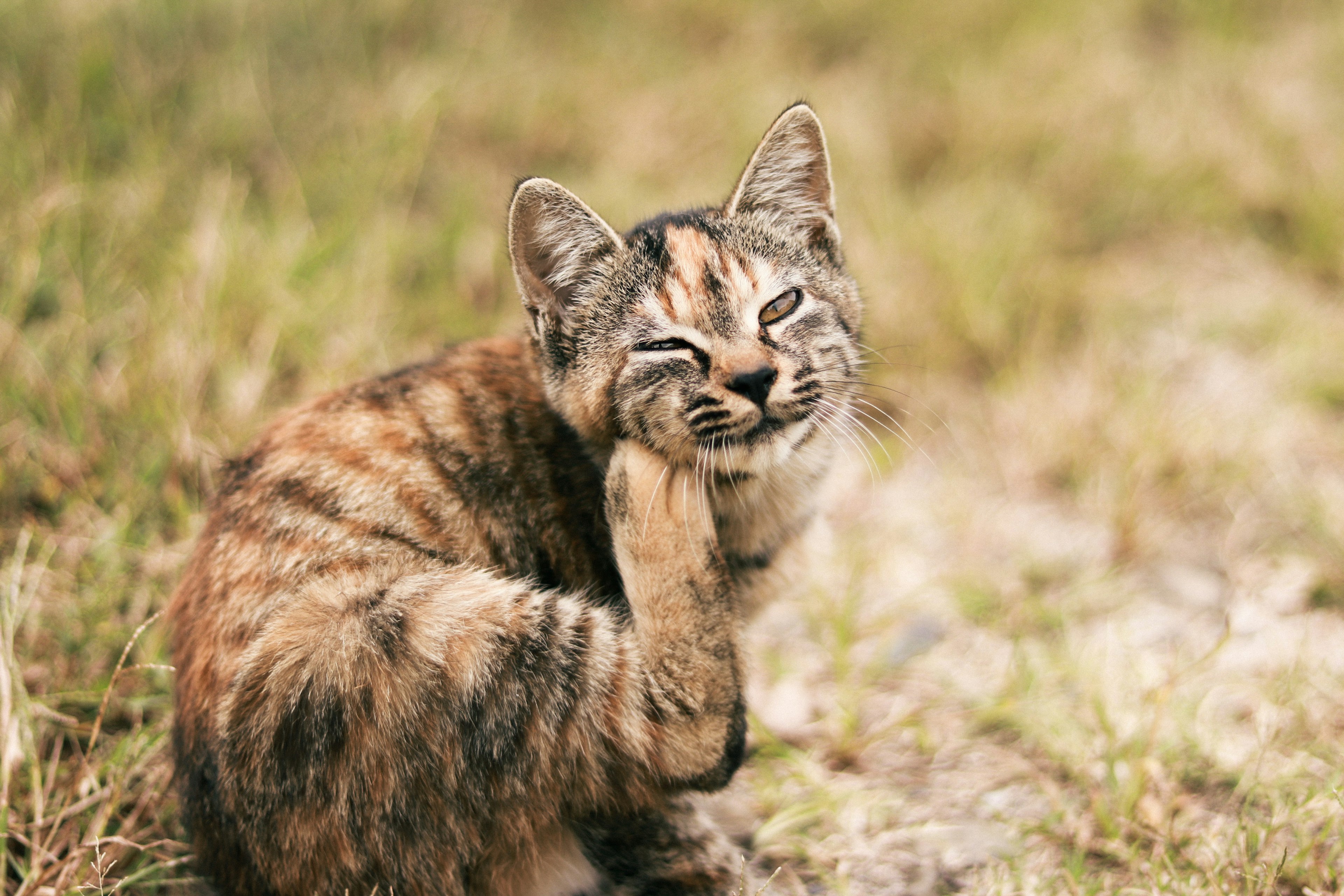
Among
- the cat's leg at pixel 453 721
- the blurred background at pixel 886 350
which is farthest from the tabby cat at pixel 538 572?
the blurred background at pixel 886 350

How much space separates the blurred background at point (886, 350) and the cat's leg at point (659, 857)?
21 cm

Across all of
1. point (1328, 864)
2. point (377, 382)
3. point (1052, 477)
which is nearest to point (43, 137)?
point (377, 382)

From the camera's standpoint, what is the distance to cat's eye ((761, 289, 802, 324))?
224 centimetres

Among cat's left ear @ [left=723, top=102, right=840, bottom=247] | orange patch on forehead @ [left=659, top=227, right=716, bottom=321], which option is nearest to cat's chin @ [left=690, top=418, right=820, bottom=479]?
orange patch on forehead @ [left=659, top=227, right=716, bottom=321]

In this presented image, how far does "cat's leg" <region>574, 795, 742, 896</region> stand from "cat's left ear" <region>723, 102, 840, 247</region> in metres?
1.58

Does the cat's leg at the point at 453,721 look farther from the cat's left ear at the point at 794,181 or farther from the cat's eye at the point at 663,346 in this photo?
the cat's left ear at the point at 794,181

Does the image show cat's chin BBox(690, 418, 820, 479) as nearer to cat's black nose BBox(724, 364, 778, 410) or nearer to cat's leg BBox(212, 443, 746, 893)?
cat's black nose BBox(724, 364, 778, 410)

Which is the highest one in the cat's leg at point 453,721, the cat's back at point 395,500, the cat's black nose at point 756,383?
the cat's black nose at point 756,383

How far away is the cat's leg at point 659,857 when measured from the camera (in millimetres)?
2104

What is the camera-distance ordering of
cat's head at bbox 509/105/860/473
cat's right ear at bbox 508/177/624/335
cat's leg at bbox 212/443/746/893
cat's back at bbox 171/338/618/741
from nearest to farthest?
cat's leg at bbox 212/443/746/893
cat's back at bbox 171/338/618/741
cat's head at bbox 509/105/860/473
cat's right ear at bbox 508/177/624/335

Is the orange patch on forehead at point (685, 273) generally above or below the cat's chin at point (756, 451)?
above

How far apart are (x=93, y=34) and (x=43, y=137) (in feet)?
2.67

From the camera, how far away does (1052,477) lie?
3.56 meters

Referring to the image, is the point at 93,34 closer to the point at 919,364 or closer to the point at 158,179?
the point at 158,179
